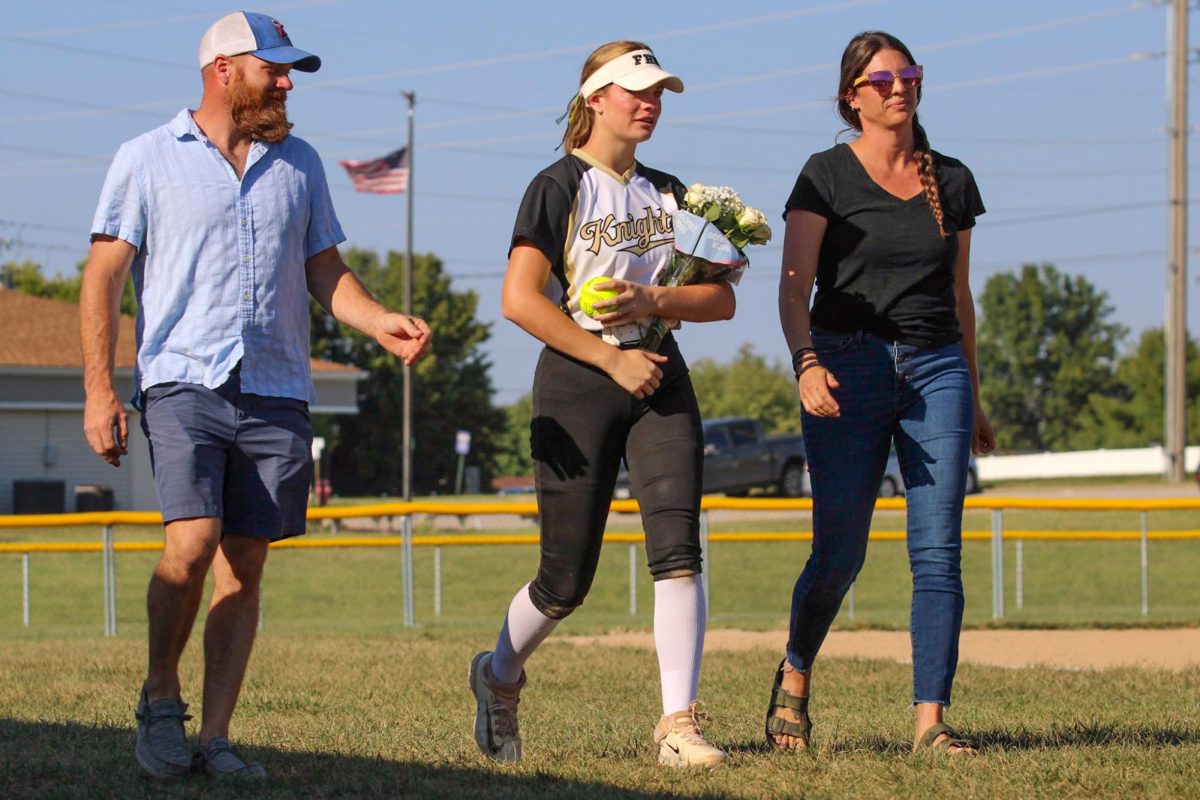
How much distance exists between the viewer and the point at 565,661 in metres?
9.08

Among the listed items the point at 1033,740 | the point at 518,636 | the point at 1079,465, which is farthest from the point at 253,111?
the point at 1079,465

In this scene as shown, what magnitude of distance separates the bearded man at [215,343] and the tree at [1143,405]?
8702 cm

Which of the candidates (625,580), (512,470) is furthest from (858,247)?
(512,470)

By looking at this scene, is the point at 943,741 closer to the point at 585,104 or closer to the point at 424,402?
the point at 585,104

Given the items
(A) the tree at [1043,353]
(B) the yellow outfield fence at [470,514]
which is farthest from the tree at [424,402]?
(B) the yellow outfield fence at [470,514]

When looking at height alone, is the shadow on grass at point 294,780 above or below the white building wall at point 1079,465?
above

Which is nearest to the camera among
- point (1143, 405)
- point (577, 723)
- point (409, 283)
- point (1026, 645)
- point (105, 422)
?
point (105, 422)

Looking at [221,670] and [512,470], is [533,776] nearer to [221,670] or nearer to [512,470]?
[221,670]

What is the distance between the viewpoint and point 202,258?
4758mm

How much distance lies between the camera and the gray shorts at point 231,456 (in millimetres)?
4656

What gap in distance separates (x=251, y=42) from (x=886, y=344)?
2107mm

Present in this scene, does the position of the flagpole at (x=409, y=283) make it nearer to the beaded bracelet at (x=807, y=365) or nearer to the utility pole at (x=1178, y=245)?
the utility pole at (x=1178, y=245)

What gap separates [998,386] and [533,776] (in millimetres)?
109494

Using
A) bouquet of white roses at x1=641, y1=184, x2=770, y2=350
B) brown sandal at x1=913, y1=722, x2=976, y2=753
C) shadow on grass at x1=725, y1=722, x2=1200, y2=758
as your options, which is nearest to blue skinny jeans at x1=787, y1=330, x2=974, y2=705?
brown sandal at x1=913, y1=722, x2=976, y2=753
